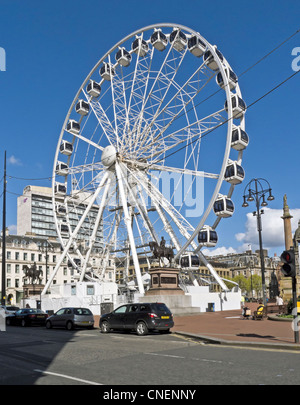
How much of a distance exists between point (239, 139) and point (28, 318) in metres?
20.3

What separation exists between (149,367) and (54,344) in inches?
315

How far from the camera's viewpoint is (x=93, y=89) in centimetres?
4809

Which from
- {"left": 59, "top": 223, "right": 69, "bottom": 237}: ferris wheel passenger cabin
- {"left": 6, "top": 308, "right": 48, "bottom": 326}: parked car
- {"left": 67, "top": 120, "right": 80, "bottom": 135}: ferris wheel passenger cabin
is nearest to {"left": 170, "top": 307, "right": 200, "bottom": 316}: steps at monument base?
{"left": 6, "top": 308, "right": 48, "bottom": 326}: parked car

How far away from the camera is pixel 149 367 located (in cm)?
1155

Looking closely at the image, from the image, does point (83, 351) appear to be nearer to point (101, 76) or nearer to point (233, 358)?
point (233, 358)

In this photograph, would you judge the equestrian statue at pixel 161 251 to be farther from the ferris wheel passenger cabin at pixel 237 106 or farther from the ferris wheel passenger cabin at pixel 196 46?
the ferris wheel passenger cabin at pixel 196 46

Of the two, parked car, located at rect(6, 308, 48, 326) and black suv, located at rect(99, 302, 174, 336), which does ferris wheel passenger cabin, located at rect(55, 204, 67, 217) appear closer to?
parked car, located at rect(6, 308, 48, 326)

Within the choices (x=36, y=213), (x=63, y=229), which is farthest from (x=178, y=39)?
(x=36, y=213)

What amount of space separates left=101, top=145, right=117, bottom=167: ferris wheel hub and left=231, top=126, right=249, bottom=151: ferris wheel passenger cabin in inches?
522

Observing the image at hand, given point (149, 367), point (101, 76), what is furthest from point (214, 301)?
point (149, 367)

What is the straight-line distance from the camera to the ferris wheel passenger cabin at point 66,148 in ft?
167

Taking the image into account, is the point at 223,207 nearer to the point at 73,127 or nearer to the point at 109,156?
the point at 109,156

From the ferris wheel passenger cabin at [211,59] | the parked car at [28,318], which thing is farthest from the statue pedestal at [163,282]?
the ferris wheel passenger cabin at [211,59]

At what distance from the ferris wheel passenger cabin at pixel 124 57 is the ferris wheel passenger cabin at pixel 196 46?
31.1ft
